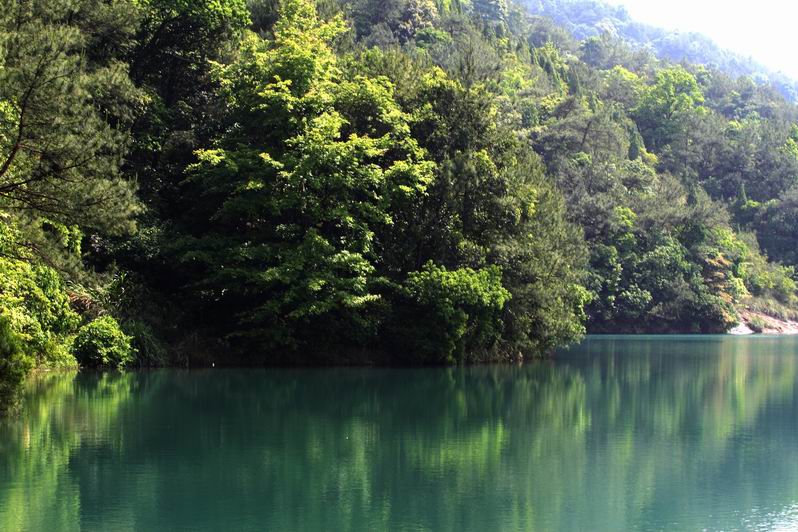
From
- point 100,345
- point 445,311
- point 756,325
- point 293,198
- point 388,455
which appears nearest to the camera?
point 388,455

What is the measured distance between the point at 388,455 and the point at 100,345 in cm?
1663

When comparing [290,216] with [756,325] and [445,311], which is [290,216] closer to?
[445,311]


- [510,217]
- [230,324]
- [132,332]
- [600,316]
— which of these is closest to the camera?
[132,332]

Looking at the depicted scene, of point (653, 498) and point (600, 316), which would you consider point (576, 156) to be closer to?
point (600, 316)

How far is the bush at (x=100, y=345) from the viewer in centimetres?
3170

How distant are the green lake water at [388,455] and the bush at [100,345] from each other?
→ 1681mm

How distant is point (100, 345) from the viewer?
1246 inches

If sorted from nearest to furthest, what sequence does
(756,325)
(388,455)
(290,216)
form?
(388,455) → (290,216) → (756,325)

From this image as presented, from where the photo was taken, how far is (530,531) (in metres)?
12.4

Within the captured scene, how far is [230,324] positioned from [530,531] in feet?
83.0

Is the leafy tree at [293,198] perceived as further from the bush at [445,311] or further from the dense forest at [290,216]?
the bush at [445,311]

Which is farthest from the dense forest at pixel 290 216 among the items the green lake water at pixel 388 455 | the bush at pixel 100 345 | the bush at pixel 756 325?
the bush at pixel 756 325

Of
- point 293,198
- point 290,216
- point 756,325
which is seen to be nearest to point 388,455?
point 293,198

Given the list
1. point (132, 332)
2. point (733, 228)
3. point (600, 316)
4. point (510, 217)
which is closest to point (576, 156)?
point (600, 316)
